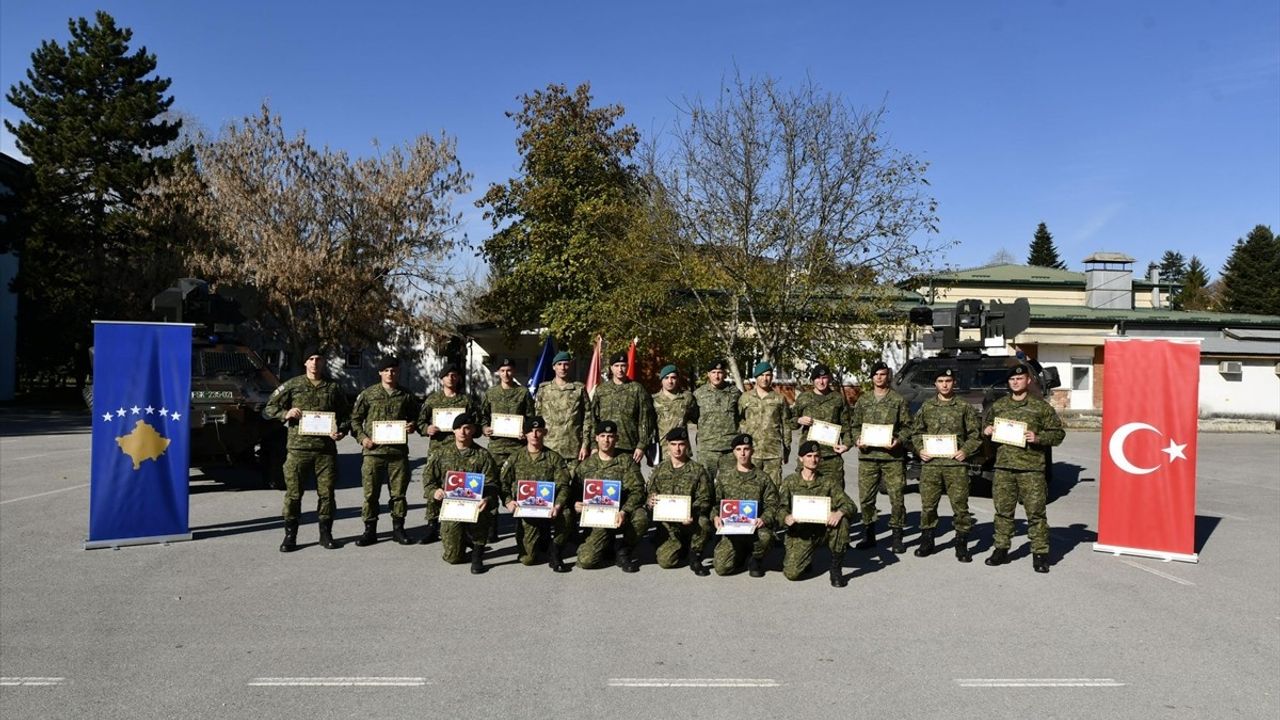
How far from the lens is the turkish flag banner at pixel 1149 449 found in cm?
829

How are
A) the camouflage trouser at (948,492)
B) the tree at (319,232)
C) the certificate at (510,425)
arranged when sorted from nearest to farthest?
the camouflage trouser at (948,492), the certificate at (510,425), the tree at (319,232)

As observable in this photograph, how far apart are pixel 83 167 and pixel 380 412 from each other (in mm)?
31608

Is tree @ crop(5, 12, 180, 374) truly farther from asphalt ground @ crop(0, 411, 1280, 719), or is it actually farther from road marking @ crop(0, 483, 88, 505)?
asphalt ground @ crop(0, 411, 1280, 719)

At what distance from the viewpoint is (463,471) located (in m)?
7.85

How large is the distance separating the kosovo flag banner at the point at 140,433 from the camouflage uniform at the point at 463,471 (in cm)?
264

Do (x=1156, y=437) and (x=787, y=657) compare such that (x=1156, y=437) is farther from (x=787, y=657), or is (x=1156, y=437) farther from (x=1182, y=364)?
(x=787, y=657)

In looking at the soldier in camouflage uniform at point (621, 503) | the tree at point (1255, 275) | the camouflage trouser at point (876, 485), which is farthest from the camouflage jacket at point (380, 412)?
the tree at point (1255, 275)

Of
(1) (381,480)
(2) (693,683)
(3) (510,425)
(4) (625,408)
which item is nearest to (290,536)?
(1) (381,480)

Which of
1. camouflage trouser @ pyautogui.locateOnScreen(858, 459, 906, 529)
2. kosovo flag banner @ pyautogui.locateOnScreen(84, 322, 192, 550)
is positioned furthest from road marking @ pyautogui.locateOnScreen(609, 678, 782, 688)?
kosovo flag banner @ pyautogui.locateOnScreen(84, 322, 192, 550)

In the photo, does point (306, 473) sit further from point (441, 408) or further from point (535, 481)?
point (535, 481)

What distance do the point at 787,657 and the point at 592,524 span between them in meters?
2.47

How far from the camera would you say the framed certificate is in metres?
8.51

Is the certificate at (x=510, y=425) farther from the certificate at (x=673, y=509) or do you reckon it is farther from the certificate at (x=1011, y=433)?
the certificate at (x=1011, y=433)

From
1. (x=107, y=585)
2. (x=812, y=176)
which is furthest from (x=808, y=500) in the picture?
(x=812, y=176)
